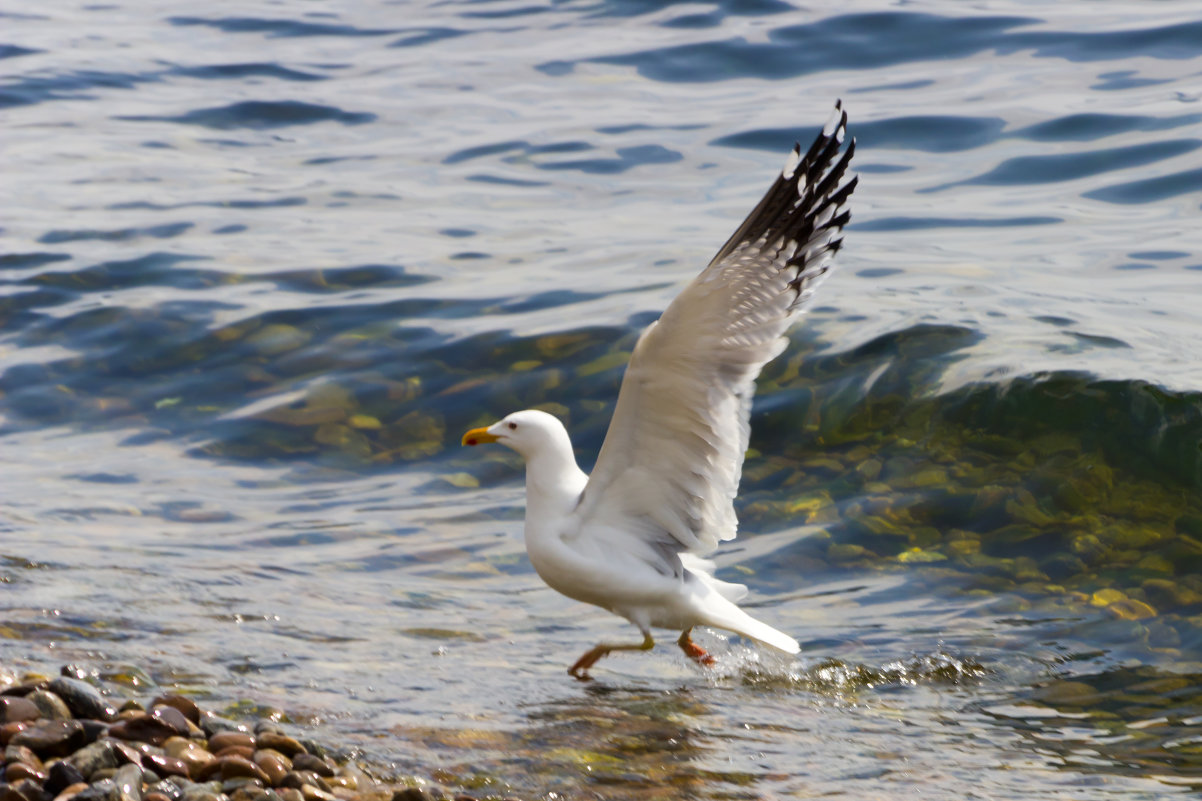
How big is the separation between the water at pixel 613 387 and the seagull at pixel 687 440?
33cm

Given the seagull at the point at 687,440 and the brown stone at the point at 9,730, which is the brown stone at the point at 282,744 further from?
the seagull at the point at 687,440

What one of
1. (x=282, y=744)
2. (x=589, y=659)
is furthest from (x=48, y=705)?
(x=589, y=659)

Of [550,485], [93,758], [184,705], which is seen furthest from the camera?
[550,485]

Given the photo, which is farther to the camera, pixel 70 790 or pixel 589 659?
pixel 589 659

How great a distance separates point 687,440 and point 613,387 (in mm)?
3708

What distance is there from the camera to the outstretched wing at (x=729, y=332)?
17.2 ft

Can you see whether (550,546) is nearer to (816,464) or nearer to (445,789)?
(445,789)

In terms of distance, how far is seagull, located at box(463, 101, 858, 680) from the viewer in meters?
5.31

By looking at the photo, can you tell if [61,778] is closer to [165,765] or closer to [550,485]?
[165,765]

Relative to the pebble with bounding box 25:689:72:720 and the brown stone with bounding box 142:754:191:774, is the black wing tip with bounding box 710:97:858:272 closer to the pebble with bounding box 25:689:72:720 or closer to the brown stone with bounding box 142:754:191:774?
the brown stone with bounding box 142:754:191:774

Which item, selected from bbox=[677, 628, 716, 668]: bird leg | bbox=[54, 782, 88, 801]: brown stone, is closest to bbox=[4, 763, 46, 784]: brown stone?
bbox=[54, 782, 88, 801]: brown stone

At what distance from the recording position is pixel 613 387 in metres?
9.37

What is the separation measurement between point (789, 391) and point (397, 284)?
12.8ft

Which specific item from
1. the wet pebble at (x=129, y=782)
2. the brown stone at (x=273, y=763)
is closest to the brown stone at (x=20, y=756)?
the wet pebble at (x=129, y=782)
